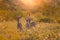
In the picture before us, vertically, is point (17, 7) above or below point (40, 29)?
above

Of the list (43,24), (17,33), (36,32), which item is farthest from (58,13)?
(17,33)

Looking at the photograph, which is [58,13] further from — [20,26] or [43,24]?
[20,26]

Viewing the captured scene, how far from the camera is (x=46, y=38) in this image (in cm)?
465

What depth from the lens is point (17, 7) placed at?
219 inches

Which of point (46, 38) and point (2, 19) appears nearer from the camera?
point (46, 38)

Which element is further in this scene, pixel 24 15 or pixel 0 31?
pixel 24 15

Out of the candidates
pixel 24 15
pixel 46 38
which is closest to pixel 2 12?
pixel 24 15

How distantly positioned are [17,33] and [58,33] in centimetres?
108

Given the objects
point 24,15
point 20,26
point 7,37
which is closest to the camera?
point 7,37

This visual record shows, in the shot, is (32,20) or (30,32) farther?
(32,20)

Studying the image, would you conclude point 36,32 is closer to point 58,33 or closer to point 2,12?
point 58,33

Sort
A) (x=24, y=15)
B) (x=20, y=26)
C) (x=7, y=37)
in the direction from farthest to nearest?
(x=24, y=15) → (x=20, y=26) → (x=7, y=37)

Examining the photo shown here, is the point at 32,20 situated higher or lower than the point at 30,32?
higher

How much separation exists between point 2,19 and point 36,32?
3.67 feet
